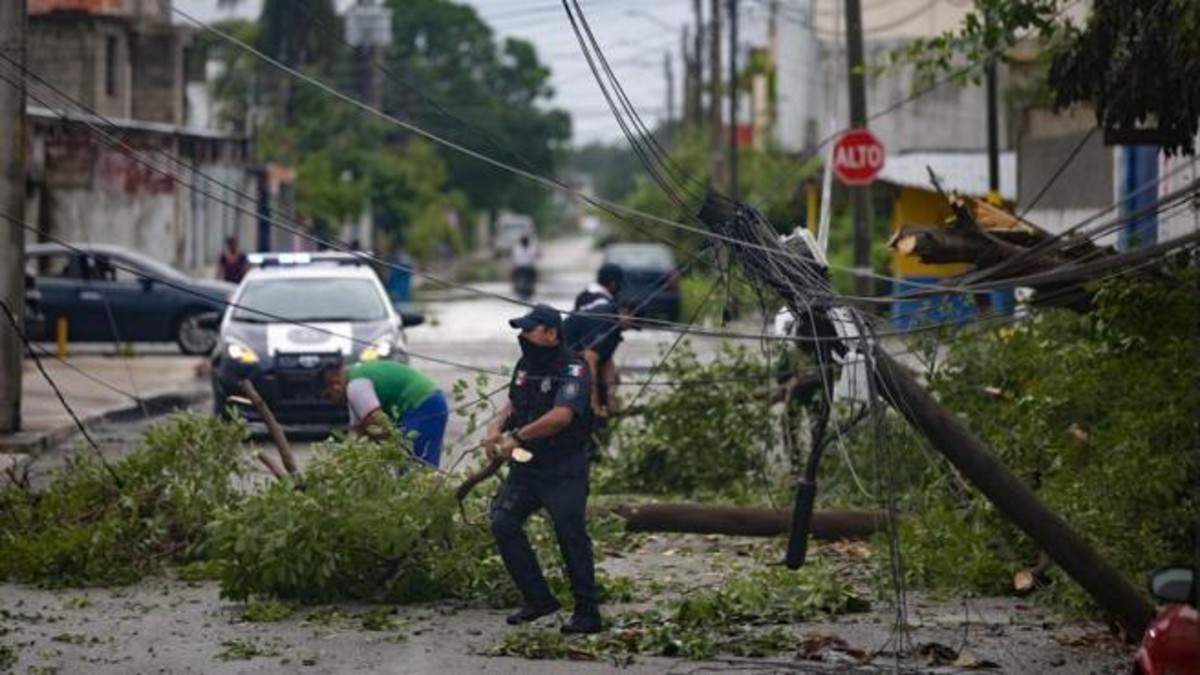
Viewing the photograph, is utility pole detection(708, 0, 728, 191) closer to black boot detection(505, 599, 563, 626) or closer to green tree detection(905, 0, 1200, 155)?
green tree detection(905, 0, 1200, 155)

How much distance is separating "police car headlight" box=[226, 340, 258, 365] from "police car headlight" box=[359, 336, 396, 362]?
1.02 meters


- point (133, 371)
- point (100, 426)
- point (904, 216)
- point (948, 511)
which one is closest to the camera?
point (948, 511)

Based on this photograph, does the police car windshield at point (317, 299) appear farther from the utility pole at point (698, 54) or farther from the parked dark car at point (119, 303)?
the utility pole at point (698, 54)

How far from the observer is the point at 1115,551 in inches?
430

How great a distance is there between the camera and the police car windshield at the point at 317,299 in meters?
21.8

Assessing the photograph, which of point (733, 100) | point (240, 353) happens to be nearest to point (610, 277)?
point (240, 353)

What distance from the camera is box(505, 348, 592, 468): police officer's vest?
11.1 m

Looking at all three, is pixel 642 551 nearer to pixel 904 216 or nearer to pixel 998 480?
pixel 998 480

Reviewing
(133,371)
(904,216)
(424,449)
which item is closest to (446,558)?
(424,449)

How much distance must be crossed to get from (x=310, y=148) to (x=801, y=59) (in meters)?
14.9

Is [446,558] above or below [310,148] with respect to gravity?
below

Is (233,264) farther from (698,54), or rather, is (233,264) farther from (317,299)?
(698,54)

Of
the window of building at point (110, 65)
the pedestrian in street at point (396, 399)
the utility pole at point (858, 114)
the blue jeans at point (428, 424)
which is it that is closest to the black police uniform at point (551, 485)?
the pedestrian in street at point (396, 399)

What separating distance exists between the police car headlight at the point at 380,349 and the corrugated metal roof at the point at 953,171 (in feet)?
44.0
